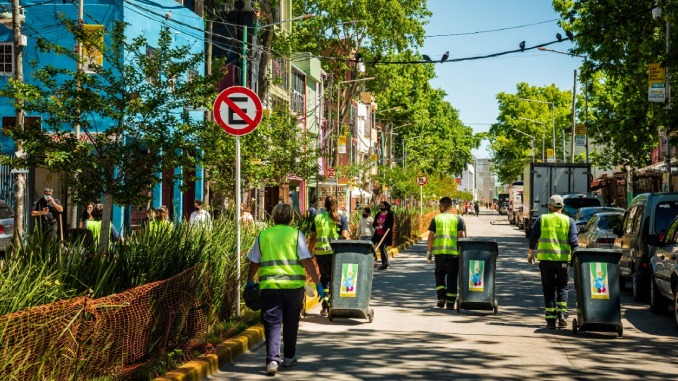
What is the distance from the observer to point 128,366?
749cm

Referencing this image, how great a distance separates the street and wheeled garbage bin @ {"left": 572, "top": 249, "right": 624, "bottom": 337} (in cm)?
20

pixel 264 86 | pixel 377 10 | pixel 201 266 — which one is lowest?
pixel 201 266

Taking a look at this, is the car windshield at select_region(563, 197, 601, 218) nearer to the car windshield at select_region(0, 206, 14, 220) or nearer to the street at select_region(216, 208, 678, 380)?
the street at select_region(216, 208, 678, 380)

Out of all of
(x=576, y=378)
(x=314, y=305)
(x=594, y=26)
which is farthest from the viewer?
(x=594, y=26)

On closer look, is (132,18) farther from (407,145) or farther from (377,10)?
(407,145)

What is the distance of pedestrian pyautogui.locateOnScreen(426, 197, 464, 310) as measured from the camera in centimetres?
1337

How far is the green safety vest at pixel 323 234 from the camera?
13.4 m

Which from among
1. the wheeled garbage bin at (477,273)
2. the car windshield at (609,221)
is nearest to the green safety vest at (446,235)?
the wheeled garbage bin at (477,273)

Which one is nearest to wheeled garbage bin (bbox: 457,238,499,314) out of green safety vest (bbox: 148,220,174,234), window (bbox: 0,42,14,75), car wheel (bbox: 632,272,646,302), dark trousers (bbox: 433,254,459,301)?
dark trousers (bbox: 433,254,459,301)

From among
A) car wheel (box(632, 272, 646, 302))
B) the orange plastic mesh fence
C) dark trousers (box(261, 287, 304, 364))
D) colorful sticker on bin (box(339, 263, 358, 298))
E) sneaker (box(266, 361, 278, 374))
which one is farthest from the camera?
car wheel (box(632, 272, 646, 302))

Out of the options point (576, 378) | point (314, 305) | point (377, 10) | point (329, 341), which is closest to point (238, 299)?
point (329, 341)

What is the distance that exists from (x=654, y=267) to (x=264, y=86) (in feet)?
56.1

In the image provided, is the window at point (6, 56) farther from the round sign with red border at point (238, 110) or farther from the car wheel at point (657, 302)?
the car wheel at point (657, 302)

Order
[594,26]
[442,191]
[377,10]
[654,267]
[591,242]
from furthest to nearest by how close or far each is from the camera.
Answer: [442,191] < [377,10] < [594,26] < [591,242] < [654,267]
